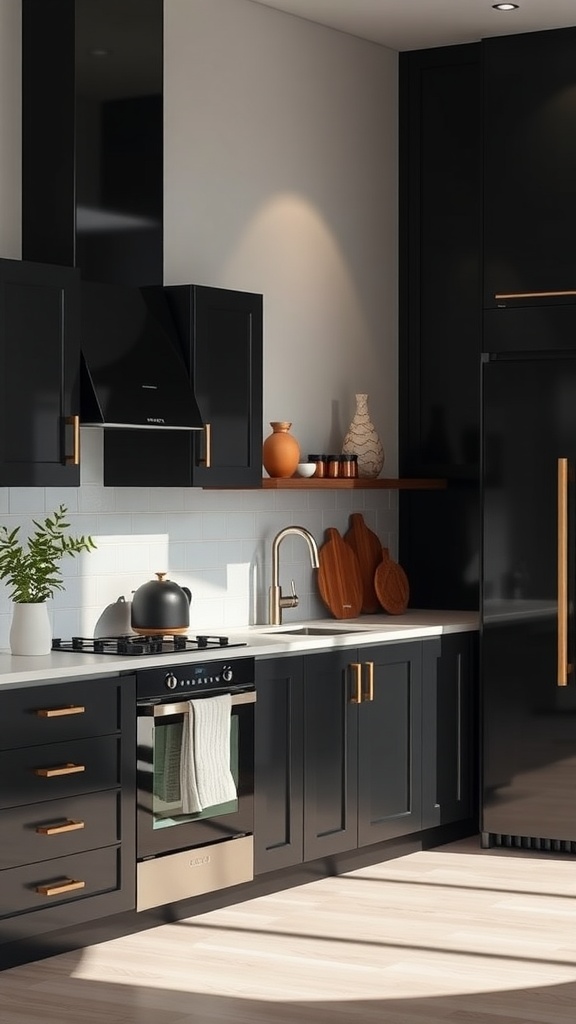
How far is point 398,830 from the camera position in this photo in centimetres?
614

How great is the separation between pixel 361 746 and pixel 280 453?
115 centimetres

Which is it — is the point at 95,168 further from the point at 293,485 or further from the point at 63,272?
the point at 293,485

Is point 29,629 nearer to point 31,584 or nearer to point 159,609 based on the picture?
point 31,584

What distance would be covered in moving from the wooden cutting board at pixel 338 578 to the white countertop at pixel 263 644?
0.19 ft

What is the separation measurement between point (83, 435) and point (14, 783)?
137 centimetres

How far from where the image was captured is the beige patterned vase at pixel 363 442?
6.77m

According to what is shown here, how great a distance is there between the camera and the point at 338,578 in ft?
22.1

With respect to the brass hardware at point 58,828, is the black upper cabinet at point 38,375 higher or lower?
higher

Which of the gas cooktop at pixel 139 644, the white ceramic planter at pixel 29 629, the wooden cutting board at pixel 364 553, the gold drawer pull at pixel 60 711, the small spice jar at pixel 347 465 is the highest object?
the small spice jar at pixel 347 465

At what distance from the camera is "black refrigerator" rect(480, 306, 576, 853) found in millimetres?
6148

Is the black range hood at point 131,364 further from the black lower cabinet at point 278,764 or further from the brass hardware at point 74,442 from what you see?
the black lower cabinet at point 278,764

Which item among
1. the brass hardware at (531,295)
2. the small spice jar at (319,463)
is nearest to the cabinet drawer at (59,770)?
the small spice jar at (319,463)

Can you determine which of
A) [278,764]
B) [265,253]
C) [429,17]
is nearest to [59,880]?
[278,764]

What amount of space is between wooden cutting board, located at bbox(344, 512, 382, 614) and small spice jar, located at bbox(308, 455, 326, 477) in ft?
1.40
